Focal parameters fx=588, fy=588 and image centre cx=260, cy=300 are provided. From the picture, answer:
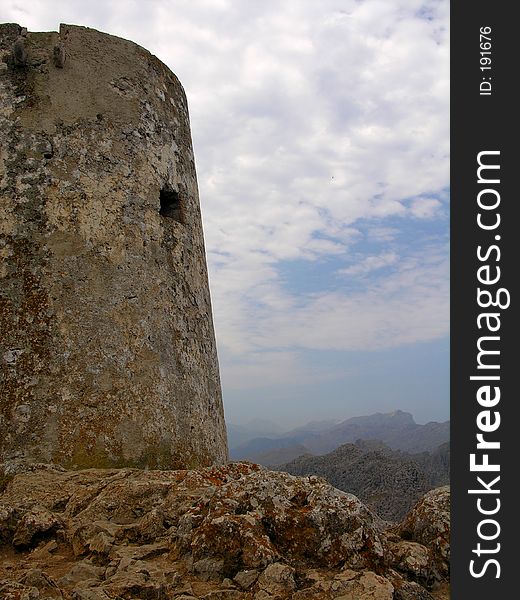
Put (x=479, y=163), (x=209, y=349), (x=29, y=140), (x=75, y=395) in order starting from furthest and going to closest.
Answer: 1. (x=209, y=349)
2. (x=29, y=140)
3. (x=75, y=395)
4. (x=479, y=163)

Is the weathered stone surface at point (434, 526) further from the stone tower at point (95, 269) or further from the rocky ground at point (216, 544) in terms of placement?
the stone tower at point (95, 269)

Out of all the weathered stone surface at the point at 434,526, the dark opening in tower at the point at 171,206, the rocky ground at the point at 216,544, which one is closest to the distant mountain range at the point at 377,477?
the weathered stone surface at the point at 434,526

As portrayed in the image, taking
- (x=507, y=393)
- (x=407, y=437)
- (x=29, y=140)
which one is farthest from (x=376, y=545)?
(x=407, y=437)

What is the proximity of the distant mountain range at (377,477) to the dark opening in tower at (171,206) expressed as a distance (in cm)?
793

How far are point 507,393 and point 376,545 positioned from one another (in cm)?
129

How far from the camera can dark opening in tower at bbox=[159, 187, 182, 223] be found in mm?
6879

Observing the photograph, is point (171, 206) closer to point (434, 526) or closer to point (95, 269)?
point (95, 269)

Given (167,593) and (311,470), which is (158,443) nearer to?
(167,593)

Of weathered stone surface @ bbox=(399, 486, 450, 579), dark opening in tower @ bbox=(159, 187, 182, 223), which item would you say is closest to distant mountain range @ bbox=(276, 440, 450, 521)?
weathered stone surface @ bbox=(399, 486, 450, 579)

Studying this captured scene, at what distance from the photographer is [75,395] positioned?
5520 millimetres

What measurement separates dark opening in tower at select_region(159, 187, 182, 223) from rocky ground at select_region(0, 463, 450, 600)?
Result: 3235 mm

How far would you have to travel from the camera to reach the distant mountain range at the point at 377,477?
509 inches

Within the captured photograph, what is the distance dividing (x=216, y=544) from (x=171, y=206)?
428 cm

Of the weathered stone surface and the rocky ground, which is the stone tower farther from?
the weathered stone surface
